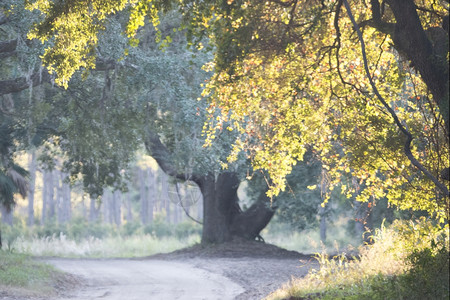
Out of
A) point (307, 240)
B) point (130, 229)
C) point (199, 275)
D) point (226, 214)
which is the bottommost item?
point (307, 240)

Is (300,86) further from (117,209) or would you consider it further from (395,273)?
(117,209)

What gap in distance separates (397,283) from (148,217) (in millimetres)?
55764

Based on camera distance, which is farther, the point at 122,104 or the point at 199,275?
the point at 199,275

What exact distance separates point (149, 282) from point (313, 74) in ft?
27.5

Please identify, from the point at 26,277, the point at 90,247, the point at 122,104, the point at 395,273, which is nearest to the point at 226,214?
the point at 90,247

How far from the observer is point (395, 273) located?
11000mm

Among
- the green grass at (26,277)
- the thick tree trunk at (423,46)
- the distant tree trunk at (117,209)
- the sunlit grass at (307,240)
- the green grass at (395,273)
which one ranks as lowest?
the sunlit grass at (307,240)

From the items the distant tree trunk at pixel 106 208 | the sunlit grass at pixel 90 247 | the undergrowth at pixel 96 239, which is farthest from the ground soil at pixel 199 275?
the distant tree trunk at pixel 106 208

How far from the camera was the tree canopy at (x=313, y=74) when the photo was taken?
9023 millimetres

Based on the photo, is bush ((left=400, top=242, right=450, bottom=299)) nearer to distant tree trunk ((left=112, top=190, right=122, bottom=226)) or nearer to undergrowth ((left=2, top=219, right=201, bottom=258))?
undergrowth ((left=2, top=219, right=201, bottom=258))

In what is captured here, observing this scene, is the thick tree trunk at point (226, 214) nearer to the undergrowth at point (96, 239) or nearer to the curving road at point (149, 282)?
the curving road at point (149, 282)

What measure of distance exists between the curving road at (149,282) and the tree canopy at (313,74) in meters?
4.58

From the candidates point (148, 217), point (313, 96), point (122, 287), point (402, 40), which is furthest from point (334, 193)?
point (148, 217)

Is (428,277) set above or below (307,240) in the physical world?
above
